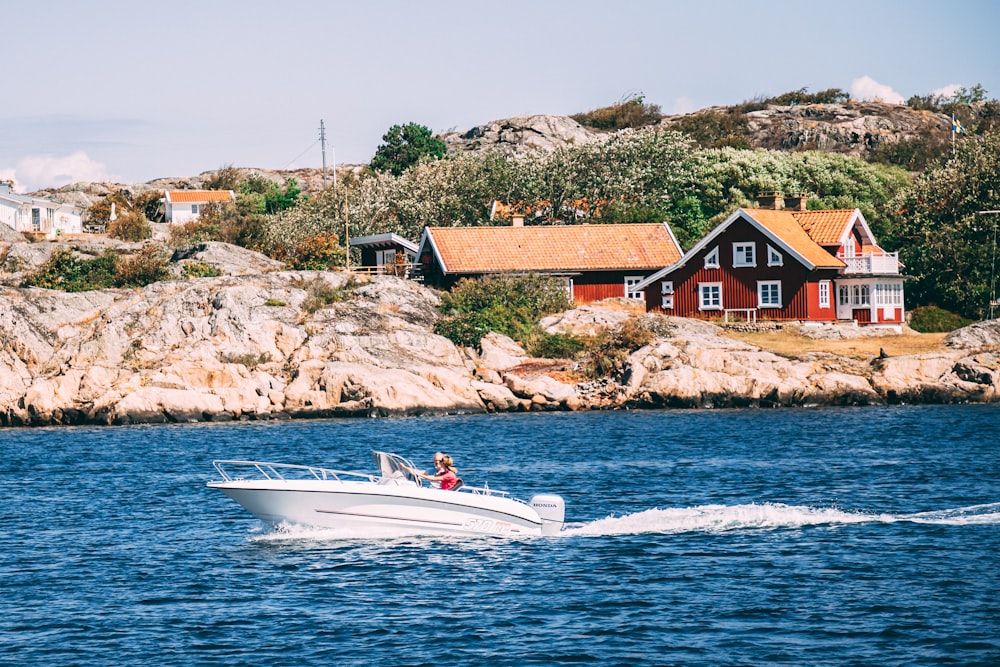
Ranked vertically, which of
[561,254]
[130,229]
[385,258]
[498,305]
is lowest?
[498,305]

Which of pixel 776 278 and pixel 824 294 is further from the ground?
pixel 776 278

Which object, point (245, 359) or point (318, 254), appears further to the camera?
point (318, 254)

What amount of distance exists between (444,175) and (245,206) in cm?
2093

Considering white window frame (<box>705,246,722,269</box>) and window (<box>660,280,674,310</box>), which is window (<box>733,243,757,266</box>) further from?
window (<box>660,280,674,310</box>)

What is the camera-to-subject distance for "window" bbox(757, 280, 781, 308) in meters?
66.6

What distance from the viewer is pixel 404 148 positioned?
117m

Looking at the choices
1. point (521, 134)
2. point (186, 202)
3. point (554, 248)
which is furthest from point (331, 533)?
point (521, 134)

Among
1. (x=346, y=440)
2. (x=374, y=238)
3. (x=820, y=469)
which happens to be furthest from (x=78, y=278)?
(x=820, y=469)

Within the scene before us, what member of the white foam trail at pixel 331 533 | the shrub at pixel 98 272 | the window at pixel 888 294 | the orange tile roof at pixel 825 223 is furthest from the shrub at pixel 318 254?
the white foam trail at pixel 331 533

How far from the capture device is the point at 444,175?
285 ft

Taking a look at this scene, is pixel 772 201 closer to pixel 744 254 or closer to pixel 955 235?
pixel 744 254

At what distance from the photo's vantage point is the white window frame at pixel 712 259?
222 feet

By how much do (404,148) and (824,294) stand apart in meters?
59.2

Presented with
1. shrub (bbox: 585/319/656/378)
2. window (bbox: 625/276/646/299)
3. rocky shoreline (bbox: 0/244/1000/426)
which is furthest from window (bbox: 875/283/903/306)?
shrub (bbox: 585/319/656/378)
